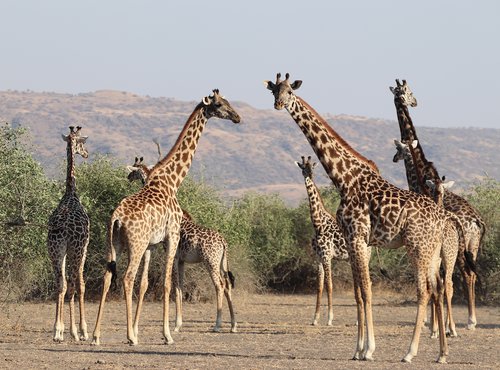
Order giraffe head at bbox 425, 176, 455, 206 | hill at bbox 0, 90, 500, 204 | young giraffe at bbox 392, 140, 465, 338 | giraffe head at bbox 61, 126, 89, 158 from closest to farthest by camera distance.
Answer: giraffe head at bbox 425, 176, 455, 206
young giraffe at bbox 392, 140, 465, 338
giraffe head at bbox 61, 126, 89, 158
hill at bbox 0, 90, 500, 204

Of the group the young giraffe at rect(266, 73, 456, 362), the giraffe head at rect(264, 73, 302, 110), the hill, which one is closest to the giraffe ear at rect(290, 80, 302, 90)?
the giraffe head at rect(264, 73, 302, 110)

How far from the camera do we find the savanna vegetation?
17.5 meters

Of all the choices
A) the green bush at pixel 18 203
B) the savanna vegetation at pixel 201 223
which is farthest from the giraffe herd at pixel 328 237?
the green bush at pixel 18 203

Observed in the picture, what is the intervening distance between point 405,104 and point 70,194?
5.40 metres

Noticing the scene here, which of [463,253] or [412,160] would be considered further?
[412,160]

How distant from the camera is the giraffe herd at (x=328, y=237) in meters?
12.1

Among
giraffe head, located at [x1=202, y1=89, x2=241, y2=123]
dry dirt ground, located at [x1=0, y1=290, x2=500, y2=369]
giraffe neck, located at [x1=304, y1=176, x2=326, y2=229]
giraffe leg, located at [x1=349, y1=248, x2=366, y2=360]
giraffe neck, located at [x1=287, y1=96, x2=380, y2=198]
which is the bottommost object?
dry dirt ground, located at [x1=0, y1=290, x2=500, y2=369]

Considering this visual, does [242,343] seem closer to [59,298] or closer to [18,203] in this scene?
[59,298]

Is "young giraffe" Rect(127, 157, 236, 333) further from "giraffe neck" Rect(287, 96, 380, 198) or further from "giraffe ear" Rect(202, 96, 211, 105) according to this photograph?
"giraffe neck" Rect(287, 96, 380, 198)

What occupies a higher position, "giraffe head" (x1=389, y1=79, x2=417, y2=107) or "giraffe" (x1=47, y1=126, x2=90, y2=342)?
"giraffe head" (x1=389, y1=79, x2=417, y2=107)

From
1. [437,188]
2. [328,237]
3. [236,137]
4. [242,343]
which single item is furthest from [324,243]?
[236,137]

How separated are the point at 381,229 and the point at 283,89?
2.14 metres

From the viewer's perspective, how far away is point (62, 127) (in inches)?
4237

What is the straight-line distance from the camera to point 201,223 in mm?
24000
